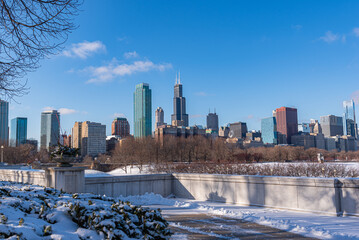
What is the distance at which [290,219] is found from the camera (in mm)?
9039

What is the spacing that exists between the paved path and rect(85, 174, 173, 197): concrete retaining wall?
4.35 meters

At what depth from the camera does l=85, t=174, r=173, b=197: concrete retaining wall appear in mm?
12727

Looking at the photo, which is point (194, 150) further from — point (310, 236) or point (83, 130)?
point (83, 130)

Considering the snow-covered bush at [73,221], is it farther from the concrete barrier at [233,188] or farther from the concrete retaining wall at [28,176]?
the concrete retaining wall at [28,176]

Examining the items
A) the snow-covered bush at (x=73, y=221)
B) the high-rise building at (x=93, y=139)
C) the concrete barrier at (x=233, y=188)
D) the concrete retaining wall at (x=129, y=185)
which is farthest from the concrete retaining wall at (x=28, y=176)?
the high-rise building at (x=93, y=139)

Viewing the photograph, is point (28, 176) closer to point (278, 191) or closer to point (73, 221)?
point (73, 221)

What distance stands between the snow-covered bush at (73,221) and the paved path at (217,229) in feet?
6.47

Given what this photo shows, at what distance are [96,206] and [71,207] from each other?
0.41m

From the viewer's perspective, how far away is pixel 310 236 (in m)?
7.16

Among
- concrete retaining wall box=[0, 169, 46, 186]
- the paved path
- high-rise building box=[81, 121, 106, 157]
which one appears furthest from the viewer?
high-rise building box=[81, 121, 106, 157]

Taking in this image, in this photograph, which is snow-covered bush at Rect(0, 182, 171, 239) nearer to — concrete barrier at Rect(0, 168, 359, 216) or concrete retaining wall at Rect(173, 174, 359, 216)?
concrete barrier at Rect(0, 168, 359, 216)

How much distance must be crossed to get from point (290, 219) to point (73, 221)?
6526mm

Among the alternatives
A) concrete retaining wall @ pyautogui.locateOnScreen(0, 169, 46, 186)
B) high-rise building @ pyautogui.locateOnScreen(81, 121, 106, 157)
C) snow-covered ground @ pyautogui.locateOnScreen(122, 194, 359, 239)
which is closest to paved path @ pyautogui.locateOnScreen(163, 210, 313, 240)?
snow-covered ground @ pyautogui.locateOnScreen(122, 194, 359, 239)

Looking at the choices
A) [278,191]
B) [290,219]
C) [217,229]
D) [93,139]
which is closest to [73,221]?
[217,229]
